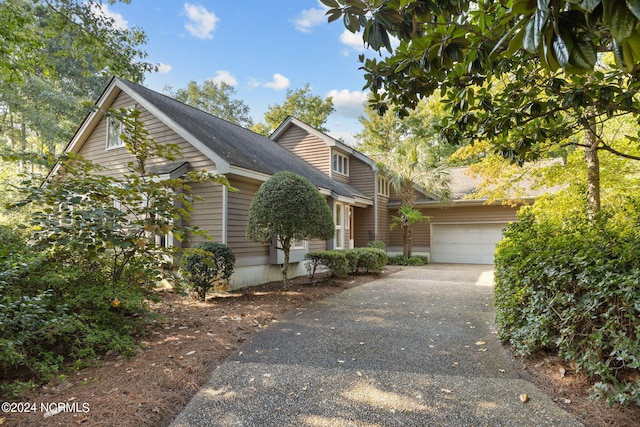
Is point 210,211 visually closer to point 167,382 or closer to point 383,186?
point 167,382

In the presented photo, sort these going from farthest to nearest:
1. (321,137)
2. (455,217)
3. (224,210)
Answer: (455,217) < (321,137) < (224,210)

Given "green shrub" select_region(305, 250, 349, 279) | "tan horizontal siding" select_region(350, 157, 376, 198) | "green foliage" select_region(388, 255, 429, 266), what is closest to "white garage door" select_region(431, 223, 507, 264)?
"green foliage" select_region(388, 255, 429, 266)

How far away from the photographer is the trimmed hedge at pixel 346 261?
9.32m

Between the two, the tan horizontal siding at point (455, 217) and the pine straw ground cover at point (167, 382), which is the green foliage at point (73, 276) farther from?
the tan horizontal siding at point (455, 217)

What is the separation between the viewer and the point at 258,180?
8.90 m

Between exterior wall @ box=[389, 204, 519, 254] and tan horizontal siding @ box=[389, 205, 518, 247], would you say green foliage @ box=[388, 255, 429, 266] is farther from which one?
tan horizontal siding @ box=[389, 205, 518, 247]

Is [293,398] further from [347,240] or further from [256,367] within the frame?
[347,240]

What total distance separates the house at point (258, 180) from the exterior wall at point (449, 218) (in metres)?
0.04

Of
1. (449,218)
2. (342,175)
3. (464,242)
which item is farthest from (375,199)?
(464,242)

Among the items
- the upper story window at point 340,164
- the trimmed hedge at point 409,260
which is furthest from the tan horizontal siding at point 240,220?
the trimmed hedge at point 409,260

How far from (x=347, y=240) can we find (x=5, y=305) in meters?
12.0

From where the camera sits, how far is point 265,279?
9359 mm

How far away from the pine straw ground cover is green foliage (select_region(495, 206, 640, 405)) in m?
0.22

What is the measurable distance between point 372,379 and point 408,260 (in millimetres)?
12388
